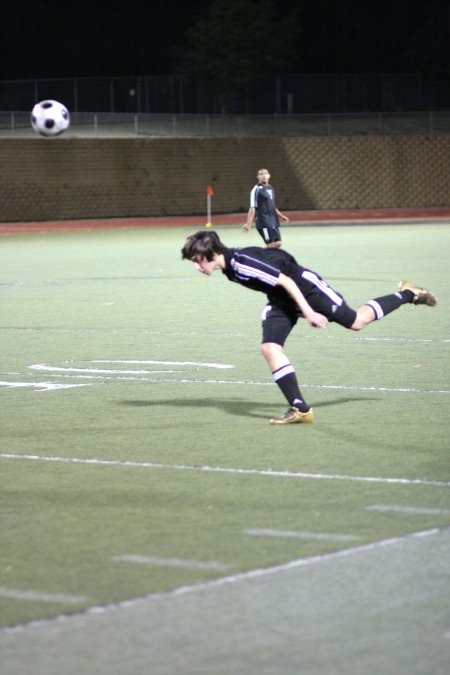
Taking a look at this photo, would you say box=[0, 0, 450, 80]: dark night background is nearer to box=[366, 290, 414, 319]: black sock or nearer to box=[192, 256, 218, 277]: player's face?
box=[366, 290, 414, 319]: black sock

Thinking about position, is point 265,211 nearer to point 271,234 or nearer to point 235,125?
point 271,234

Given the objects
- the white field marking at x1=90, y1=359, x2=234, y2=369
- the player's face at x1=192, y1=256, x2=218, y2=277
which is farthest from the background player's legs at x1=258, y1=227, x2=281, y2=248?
the player's face at x1=192, y1=256, x2=218, y2=277

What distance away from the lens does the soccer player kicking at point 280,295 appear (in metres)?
9.88

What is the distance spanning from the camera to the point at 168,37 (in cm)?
8012

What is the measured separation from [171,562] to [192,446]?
3.13 metres

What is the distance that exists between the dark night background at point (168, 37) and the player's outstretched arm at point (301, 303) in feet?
212

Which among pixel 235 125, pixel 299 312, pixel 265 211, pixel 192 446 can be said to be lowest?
pixel 235 125

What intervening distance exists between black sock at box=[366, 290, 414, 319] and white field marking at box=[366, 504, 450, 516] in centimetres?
355

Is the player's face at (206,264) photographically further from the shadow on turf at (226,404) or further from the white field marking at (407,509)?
the white field marking at (407,509)

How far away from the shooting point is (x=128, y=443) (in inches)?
383

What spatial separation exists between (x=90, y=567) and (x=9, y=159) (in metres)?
45.1


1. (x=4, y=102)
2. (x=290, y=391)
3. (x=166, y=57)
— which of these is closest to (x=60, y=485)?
(x=290, y=391)

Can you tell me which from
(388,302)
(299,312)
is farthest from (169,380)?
(299,312)

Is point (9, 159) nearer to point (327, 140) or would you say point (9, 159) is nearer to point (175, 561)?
point (327, 140)
